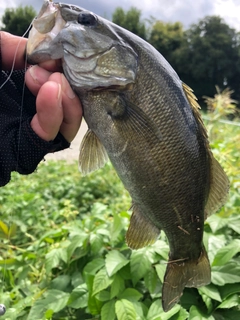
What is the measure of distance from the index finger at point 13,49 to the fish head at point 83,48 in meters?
0.18

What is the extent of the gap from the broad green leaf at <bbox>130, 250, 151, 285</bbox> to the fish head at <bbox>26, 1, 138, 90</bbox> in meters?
1.13

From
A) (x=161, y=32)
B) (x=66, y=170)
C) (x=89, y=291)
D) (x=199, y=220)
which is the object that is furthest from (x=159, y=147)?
(x=161, y=32)

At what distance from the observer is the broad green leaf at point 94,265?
2361mm

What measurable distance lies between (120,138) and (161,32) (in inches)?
1848

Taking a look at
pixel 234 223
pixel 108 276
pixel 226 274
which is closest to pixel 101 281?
pixel 108 276

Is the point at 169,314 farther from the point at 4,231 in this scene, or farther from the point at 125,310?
the point at 4,231

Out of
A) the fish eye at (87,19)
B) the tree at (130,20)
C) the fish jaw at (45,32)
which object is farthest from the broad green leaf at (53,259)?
the tree at (130,20)

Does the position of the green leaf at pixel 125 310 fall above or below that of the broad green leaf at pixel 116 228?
above

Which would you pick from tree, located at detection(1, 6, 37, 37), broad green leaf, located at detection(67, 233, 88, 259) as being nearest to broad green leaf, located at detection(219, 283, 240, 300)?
broad green leaf, located at detection(67, 233, 88, 259)

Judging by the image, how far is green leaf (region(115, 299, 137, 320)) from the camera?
1906mm

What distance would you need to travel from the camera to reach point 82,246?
2658 mm

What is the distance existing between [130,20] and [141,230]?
170 ft

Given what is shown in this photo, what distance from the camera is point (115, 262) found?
2.25 metres

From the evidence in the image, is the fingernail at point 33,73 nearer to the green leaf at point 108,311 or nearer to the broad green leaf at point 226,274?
the green leaf at point 108,311
